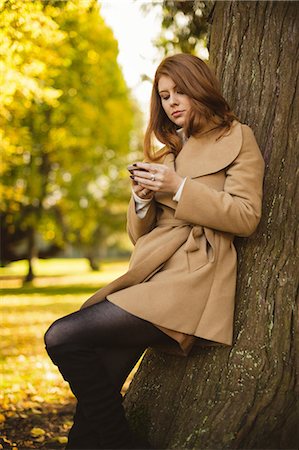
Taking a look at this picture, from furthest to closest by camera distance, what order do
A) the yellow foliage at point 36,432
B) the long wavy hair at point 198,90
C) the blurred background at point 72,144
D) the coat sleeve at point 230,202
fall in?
the blurred background at point 72,144 → the yellow foliage at point 36,432 → the long wavy hair at point 198,90 → the coat sleeve at point 230,202

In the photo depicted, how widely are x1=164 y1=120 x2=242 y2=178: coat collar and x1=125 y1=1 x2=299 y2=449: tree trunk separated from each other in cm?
29

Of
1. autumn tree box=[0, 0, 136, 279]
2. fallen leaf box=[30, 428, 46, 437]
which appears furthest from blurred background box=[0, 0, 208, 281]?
fallen leaf box=[30, 428, 46, 437]

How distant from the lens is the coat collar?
3371mm

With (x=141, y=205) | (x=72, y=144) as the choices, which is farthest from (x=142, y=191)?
(x=72, y=144)

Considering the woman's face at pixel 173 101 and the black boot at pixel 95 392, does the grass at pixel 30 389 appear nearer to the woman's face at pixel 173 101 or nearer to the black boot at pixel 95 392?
the black boot at pixel 95 392

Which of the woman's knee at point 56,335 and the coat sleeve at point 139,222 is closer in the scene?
the woman's knee at point 56,335

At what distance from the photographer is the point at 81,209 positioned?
22906mm

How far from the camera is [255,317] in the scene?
3467mm

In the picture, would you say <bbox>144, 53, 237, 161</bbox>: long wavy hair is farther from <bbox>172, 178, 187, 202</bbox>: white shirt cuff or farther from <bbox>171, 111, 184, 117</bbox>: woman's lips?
<bbox>172, 178, 187, 202</bbox>: white shirt cuff

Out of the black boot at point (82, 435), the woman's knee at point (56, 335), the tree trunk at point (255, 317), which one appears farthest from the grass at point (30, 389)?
the woman's knee at point (56, 335)

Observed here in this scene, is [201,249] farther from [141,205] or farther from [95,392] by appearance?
[95,392]

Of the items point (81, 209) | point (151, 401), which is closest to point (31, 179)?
point (81, 209)

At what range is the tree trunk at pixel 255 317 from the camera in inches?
134

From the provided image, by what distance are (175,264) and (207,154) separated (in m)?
0.59
